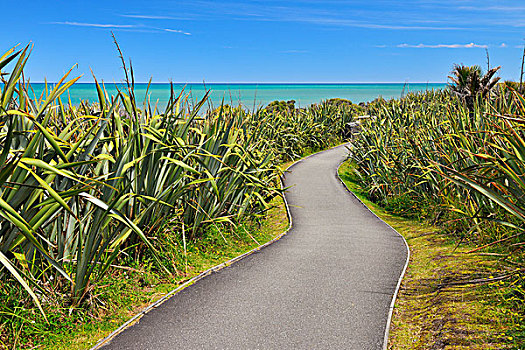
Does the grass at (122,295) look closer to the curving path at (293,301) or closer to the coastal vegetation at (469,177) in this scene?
the curving path at (293,301)

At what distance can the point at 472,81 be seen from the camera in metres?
14.7

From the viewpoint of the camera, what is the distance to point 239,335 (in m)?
4.24

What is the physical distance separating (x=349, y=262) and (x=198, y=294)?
2.54 m

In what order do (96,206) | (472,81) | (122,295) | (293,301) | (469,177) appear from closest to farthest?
(96,206) → (469,177) → (122,295) → (293,301) → (472,81)

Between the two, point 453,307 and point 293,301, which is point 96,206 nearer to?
point 293,301

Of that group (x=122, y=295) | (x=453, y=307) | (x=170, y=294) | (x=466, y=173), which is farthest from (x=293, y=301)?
(x=466, y=173)

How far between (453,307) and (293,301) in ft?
5.77

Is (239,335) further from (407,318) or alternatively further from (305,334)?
(407,318)

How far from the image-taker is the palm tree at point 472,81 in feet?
47.4

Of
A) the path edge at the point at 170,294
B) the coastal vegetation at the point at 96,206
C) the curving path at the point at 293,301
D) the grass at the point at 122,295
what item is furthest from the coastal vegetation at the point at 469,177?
the grass at the point at 122,295

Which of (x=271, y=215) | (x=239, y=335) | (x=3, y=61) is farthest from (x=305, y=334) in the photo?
(x=271, y=215)

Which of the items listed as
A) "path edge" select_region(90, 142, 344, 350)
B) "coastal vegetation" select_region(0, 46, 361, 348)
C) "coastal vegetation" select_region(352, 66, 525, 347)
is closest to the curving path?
"path edge" select_region(90, 142, 344, 350)

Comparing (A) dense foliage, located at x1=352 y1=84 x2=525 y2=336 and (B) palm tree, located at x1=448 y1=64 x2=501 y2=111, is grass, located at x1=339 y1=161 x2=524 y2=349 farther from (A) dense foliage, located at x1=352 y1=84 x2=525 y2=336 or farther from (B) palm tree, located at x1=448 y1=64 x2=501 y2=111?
(B) palm tree, located at x1=448 y1=64 x2=501 y2=111

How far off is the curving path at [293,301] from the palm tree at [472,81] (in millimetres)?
8911
